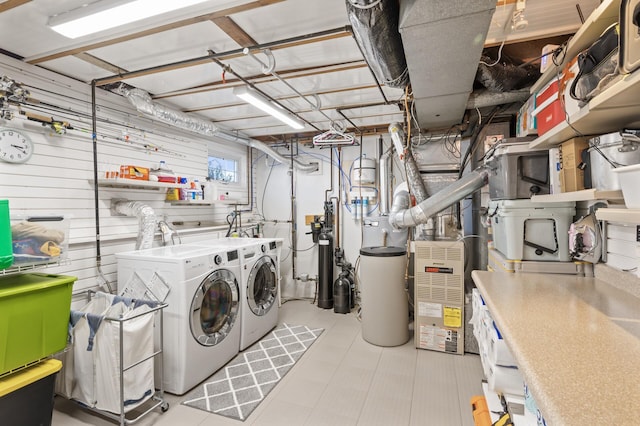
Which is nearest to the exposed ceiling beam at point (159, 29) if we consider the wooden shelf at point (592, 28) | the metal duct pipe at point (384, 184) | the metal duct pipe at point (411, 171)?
the wooden shelf at point (592, 28)

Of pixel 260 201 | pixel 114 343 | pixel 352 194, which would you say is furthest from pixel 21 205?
pixel 352 194

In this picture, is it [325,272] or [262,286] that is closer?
[262,286]

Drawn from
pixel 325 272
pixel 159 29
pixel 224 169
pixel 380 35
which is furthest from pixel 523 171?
pixel 224 169

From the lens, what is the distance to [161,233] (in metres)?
3.16

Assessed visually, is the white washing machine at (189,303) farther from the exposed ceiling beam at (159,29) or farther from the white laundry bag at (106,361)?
the exposed ceiling beam at (159,29)

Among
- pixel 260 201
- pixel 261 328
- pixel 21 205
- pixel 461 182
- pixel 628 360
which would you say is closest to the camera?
pixel 628 360

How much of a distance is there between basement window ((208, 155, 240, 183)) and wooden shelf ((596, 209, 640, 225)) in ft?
13.9

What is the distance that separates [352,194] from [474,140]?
70.9 inches

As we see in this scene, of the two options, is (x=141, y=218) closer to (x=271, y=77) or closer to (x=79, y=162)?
(x=79, y=162)

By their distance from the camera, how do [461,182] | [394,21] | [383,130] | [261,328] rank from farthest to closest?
1. [383,130]
2. [261,328]
3. [461,182]
4. [394,21]

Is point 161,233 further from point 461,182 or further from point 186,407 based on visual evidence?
point 461,182

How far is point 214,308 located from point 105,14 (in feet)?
7.54

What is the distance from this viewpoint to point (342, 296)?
4207mm

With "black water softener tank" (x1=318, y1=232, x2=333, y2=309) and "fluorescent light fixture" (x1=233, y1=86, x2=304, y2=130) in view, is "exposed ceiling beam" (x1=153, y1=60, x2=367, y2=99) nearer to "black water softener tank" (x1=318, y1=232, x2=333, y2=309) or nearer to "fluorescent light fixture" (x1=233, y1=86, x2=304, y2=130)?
"fluorescent light fixture" (x1=233, y1=86, x2=304, y2=130)
